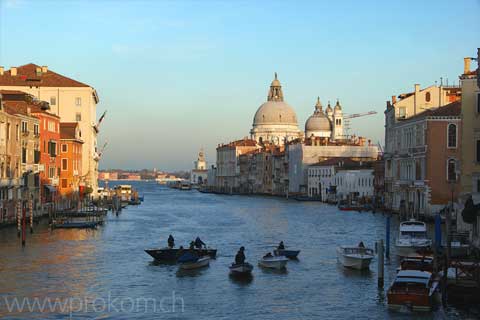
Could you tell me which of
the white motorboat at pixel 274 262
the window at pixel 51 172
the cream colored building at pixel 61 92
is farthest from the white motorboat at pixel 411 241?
the cream colored building at pixel 61 92

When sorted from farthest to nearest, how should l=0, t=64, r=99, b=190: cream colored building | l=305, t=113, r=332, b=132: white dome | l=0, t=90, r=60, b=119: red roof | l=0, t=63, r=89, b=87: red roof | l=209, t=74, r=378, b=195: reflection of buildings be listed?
l=305, t=113, r=332, b=132: white dome
l=209, t=74, r=378, b=195: reflection of buildings
l=0, t=64, r=99, b=190: cream colored building
l=0, t=63, r=89, b=87: red roof
l=0, t=90, r=60, b=119: red roof

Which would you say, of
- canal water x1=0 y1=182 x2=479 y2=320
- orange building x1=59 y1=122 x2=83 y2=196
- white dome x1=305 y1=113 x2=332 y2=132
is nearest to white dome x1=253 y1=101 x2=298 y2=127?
white dome x1=305 y1=113 x2=332 y2=132

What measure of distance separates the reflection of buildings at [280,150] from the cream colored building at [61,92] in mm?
38480

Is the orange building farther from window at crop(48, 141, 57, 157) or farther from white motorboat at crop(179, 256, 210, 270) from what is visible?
white motorboat at crop(179, 256, 210, 270)

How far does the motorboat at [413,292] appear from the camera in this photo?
18047 mm

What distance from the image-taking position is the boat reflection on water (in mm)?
22219

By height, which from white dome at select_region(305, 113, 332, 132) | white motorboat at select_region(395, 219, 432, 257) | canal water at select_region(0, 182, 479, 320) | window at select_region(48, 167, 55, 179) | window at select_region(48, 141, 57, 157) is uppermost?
white dome at select_region(305, 113, 332, 132)

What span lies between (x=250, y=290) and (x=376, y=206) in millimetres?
39898

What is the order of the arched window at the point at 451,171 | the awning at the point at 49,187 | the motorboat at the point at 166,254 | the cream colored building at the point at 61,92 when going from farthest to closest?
the cream colored building at the point at 61,92 < the awning at the point at 49,187 < the arched window at the point at 451,171 < the motorboat at the point at 166,254

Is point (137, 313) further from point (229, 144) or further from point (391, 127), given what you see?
point (229, 144)

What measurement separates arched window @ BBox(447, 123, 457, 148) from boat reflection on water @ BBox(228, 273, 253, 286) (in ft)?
71.6

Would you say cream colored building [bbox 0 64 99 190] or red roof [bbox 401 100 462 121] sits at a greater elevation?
cream colored building [bbox 0 64 99 190]

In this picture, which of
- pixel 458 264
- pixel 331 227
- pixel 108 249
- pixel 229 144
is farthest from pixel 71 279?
pixel 229 144

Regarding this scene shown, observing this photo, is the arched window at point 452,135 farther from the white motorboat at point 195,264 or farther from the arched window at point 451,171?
the white motorboat at point 195,264
